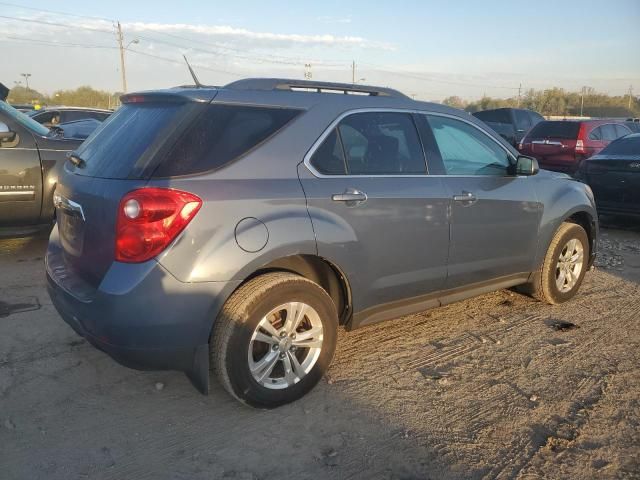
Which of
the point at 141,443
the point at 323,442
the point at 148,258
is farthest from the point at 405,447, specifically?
the point at 148,258

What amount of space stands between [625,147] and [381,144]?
21.3ft

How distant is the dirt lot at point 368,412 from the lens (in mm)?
2684

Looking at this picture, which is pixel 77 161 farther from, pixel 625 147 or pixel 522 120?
pixel 522 120

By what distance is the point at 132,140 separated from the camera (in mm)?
3053

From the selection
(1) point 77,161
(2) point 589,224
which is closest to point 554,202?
(2) point 589,224

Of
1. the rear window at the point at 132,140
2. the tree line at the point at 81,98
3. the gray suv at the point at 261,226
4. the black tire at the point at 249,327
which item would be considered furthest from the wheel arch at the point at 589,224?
the tree line at the point at 81,98

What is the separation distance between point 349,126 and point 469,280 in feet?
5.00

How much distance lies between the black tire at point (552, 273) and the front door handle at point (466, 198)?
1173 millimetres

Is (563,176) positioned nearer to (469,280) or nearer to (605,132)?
(469,280)

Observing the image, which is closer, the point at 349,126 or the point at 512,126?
the point at 349,126

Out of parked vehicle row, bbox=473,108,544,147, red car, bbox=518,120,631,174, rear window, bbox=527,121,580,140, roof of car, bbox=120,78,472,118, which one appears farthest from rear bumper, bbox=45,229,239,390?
parked vehicle row, bbox=473,108,544,147

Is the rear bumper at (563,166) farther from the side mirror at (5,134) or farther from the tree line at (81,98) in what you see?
the tree line at (81,98)

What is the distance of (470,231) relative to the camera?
3986 millimetres

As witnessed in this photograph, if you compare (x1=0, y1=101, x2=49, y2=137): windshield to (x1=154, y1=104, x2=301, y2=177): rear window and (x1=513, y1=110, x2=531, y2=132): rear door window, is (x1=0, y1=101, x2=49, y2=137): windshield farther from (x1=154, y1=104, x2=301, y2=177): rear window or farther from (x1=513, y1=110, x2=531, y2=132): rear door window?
(x1=513, y1=110, x2=531, y2=132): rear door window
